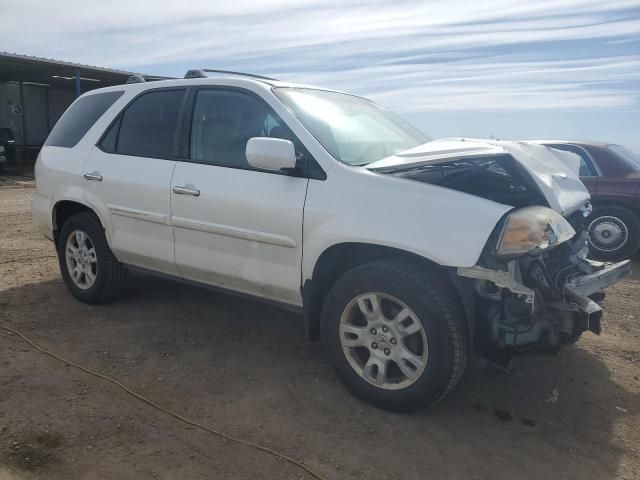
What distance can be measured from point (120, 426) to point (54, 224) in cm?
262

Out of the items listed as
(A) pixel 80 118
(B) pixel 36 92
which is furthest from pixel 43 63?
(A) pixel 80 118

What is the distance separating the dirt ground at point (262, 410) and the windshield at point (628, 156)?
11.9ft

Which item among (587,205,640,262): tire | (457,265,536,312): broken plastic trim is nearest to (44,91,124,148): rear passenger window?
(457,265,536,312): broken plastic trim

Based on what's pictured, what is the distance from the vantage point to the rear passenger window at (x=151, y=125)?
4.09 metres

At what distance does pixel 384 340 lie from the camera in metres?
3.08

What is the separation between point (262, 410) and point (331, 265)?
36.3 inches

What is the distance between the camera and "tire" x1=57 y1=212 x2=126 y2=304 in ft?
14.9

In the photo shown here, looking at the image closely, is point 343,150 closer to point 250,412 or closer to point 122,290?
point 250,412

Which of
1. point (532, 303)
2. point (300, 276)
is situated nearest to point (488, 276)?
point (532, 303)

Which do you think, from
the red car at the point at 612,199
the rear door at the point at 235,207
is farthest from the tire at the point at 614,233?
the rear door at the point at 235,207

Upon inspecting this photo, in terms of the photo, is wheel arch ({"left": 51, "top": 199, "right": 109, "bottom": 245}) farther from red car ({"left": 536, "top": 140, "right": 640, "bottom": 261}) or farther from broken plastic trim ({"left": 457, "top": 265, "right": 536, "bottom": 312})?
red car ({"left": 536, "top": 140, "right": 640, "bottom": 261})

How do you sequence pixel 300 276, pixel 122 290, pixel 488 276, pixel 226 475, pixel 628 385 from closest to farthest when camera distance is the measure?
pixel 226 475
pixel 488 276
pixel 300 276
pixel 628 385
pixel 122 290

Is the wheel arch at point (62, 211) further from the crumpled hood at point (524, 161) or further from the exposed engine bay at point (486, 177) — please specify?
the exposed engine bay at point (486, 177)

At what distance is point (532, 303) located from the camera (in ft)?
9.14
